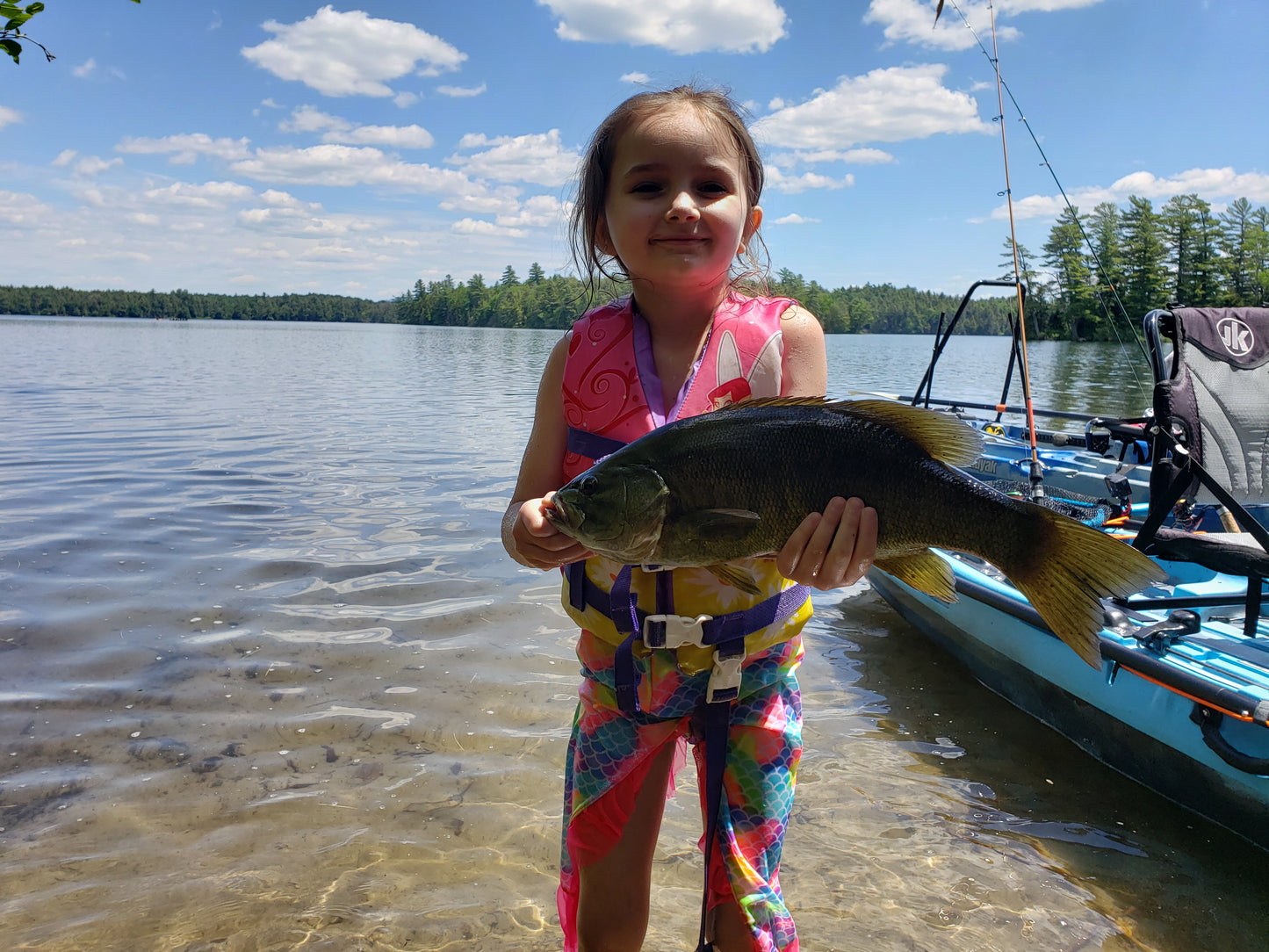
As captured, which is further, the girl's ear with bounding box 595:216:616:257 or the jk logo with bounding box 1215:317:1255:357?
the jk logo with bounding box 1215:317:1255:357

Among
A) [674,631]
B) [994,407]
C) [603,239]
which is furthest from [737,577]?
[994,407]

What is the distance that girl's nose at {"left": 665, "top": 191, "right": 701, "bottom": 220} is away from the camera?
2215 mm

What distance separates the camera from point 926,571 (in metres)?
1.93

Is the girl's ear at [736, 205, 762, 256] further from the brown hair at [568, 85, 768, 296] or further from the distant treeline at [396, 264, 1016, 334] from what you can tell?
the distant treeline at [396, 264, 1016, 334]

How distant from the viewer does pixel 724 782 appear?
7.34 feet

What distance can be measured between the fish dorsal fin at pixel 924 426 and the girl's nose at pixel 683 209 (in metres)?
0.72

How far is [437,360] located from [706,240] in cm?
4576

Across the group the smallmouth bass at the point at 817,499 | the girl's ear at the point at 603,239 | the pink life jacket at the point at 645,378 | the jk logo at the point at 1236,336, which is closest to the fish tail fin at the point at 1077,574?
the smallmouth bass at the point at 817,499

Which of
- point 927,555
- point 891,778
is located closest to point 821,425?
point 927,555

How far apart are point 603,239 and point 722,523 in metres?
1.26

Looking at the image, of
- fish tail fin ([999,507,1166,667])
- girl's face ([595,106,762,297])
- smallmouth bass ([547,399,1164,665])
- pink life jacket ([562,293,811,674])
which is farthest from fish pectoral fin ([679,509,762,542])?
girl's face ([595,106,762,297])

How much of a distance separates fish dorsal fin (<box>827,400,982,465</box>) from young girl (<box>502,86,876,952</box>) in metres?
0.48

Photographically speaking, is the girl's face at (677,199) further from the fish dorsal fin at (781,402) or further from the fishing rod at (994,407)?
the fishing rod at (994,407)

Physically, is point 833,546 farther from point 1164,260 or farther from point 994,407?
point 1164,260
